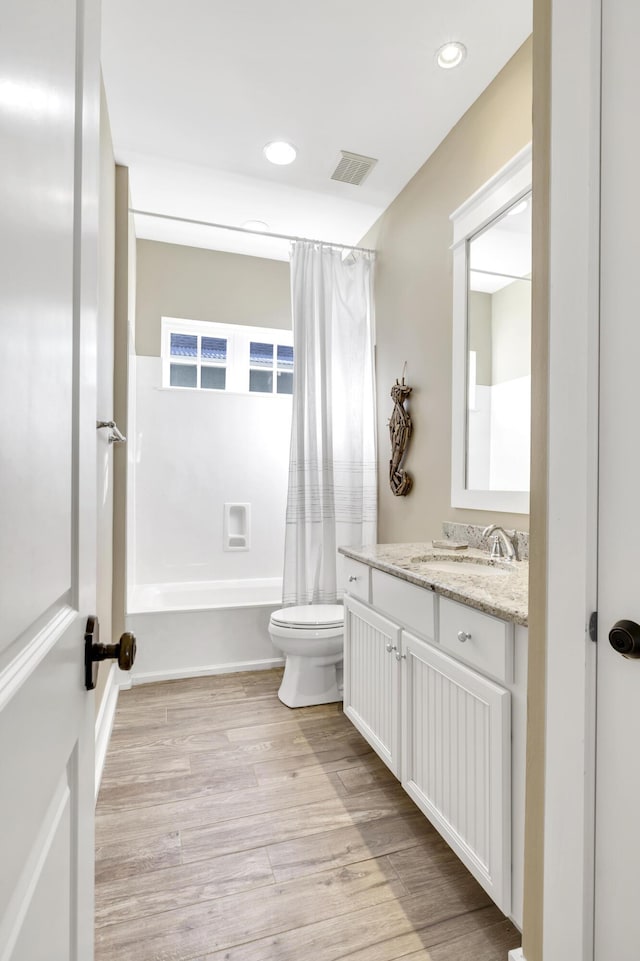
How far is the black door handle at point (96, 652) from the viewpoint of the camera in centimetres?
64

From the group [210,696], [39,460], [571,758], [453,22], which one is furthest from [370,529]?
[39,460]

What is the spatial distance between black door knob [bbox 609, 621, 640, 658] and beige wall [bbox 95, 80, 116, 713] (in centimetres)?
190

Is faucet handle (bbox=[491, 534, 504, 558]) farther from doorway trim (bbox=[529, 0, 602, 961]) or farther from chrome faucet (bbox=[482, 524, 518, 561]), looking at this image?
doorway trim (bbox=[529, 0, 602, 961])

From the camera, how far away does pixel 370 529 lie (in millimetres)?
2977

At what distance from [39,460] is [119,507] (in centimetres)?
239

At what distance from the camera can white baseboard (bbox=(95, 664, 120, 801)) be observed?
191 centimetres

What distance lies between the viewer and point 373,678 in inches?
72.6

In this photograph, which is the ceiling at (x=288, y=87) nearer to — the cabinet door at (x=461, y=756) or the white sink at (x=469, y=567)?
the white sink at (x=469, y=567)

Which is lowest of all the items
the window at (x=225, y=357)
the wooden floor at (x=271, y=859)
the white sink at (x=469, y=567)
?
the wooden floor at (x=271, y=859)

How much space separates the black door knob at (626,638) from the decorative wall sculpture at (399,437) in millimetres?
1903

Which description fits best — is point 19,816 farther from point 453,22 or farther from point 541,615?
Answer: point 453,22

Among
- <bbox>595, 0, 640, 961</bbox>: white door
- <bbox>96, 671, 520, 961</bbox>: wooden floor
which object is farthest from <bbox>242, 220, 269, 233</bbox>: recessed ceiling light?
<bbox>96, 671, 520, 961</bbox>: wooden floor

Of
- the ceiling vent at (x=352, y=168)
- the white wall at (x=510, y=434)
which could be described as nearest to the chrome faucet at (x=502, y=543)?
the white wall at (x=510, y=434)

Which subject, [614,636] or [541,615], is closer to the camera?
[614,636]
